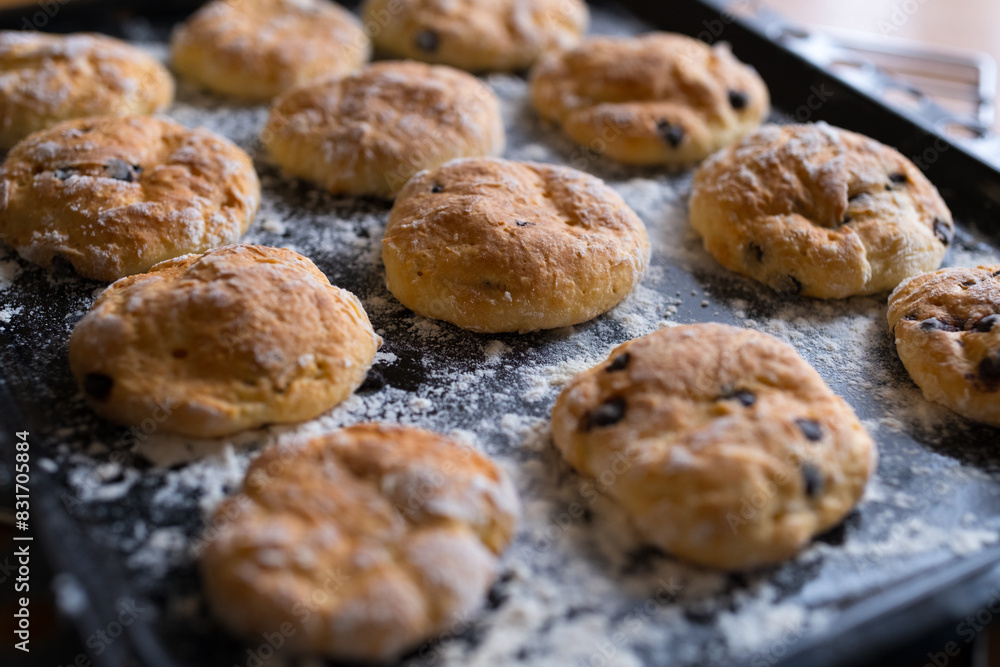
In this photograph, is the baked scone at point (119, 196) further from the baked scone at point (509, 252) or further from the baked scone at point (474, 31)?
the baked scone at point (474, 31)

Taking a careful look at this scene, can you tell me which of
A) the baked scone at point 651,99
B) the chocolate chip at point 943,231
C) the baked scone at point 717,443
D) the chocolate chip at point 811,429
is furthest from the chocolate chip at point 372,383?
the chocolate chip at point 943,231

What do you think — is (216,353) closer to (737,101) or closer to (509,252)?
(509,252)

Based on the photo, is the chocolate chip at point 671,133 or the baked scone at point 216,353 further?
the chocolate chip at point 671,133

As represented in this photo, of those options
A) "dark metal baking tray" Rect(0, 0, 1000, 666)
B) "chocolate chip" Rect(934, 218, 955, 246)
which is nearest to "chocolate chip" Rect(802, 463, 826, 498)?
"dark metal baking tray" Rect(0, 0, 1000, 666)

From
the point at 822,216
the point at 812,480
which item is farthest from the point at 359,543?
the point at 822,216

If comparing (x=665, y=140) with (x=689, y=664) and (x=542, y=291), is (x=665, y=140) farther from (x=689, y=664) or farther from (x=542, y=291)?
(x=689, y=664)

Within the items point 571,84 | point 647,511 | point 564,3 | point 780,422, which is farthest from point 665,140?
point 647,511
